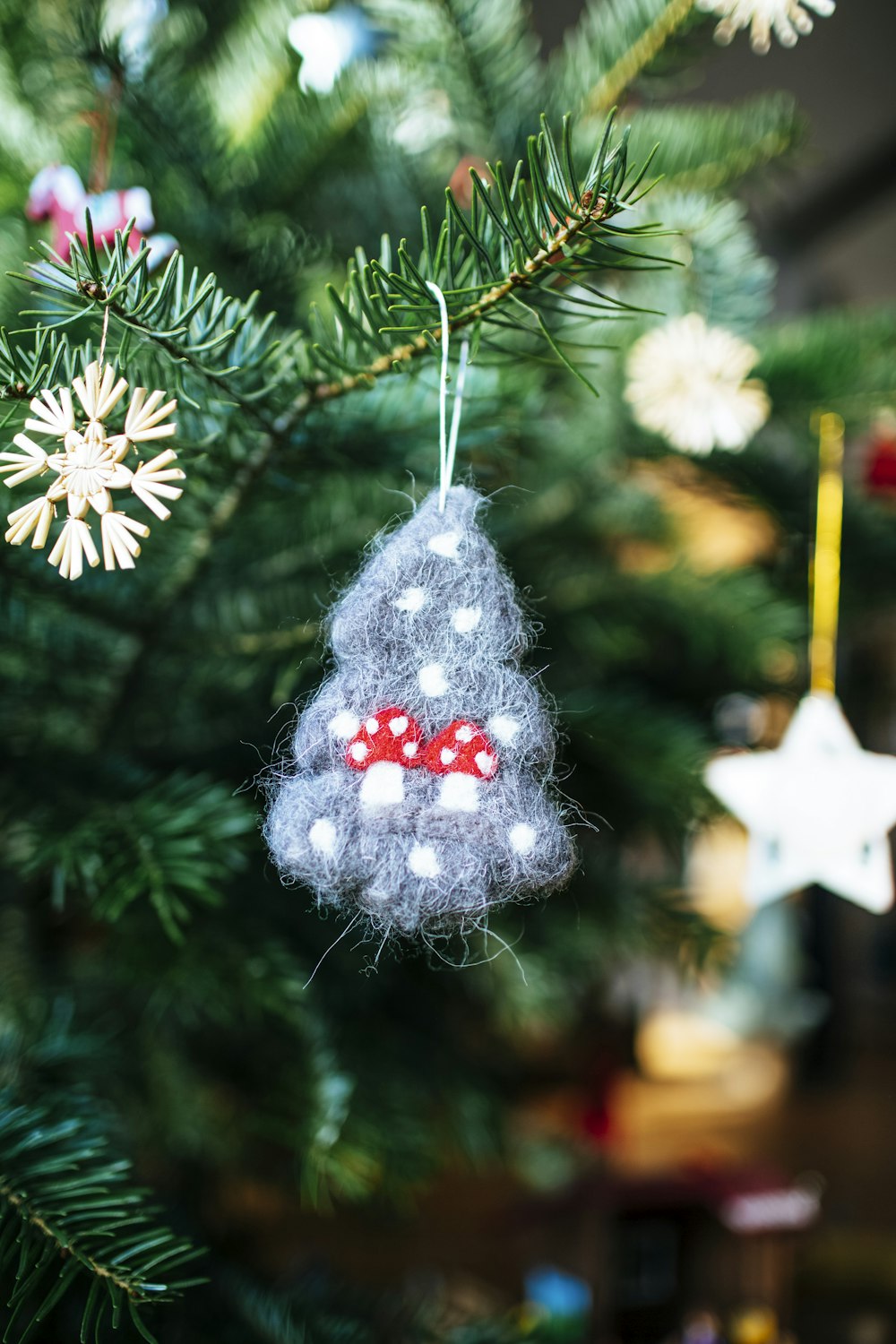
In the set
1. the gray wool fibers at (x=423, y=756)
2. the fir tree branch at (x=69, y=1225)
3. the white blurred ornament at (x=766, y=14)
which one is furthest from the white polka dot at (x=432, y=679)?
the white blurred ornament at (x=766, y=14)

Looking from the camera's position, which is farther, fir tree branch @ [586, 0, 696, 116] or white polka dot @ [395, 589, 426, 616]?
fir tree branch @ [586, 0, 696, 116]

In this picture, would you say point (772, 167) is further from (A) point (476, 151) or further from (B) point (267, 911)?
(B) point (267, 911)

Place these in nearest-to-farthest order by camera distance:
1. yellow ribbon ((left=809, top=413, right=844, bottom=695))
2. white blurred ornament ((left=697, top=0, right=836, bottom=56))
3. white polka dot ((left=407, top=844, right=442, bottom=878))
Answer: white polka dot ((left=407, top=844, right=442, bottom=878)) < white blurred ornament ((left=697, top=0, right=836, bottom=56)) < yellow ribbon ((left=809, top=413, right=844, bottom=695))

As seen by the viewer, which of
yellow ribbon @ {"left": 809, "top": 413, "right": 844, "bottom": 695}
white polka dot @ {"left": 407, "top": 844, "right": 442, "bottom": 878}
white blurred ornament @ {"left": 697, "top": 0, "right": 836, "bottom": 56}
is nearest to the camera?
white polka dot @ {"left": 407, "top": 844, "right": 442, "bottom": 878}

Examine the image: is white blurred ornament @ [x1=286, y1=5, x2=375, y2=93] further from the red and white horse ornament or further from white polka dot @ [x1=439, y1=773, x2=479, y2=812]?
white polka dot @ [x1=439, y1=773, x2=479, y2=812]

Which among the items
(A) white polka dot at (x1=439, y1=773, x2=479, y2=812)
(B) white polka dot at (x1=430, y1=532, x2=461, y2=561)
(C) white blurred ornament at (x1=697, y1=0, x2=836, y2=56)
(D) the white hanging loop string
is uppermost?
(C) white blurred ornament at (x1=697, y1=0, x2=836, y2=56)

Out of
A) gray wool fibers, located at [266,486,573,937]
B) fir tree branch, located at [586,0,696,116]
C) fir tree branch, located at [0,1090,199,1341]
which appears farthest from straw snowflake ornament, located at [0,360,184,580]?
fir tree branch, located at [586,0,696,116]
